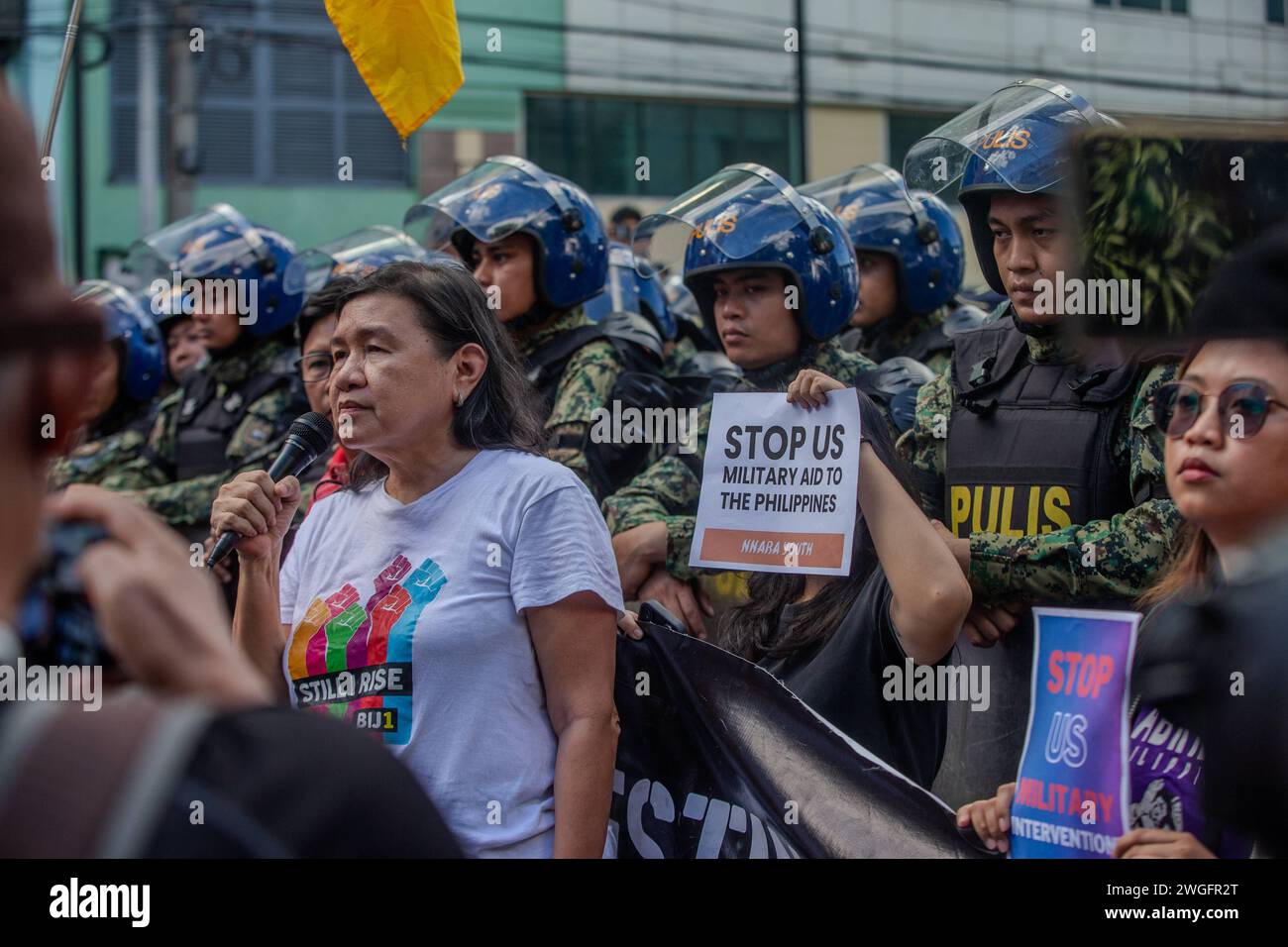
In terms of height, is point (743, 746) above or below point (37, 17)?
below

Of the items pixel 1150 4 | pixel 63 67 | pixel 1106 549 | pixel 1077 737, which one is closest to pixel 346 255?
pixel 63 67

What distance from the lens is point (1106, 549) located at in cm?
335

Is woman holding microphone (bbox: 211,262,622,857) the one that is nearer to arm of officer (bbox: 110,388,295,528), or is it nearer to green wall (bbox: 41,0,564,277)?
arm of officer (bbox: 110,388,295,528)

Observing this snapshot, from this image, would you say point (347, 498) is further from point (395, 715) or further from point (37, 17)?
point (37, 17)

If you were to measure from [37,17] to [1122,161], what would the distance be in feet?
74.2

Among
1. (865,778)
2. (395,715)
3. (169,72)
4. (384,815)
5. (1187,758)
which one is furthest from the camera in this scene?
(169,72)

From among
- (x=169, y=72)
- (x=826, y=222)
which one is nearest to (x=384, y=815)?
(x=826, y=222)

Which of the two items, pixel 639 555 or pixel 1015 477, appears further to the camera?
pixel 639 555

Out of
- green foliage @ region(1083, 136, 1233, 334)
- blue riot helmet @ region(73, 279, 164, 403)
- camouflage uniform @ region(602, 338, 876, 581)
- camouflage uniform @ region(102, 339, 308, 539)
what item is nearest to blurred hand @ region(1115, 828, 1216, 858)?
green foliage @ region(1083, 136, 1233, 334)

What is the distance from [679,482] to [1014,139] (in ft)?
4.31

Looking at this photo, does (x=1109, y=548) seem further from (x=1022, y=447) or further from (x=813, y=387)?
(x=813, y=387)

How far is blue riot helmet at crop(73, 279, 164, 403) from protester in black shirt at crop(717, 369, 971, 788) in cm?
473

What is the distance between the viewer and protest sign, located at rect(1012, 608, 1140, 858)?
2846 mm

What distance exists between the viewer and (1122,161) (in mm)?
2426
